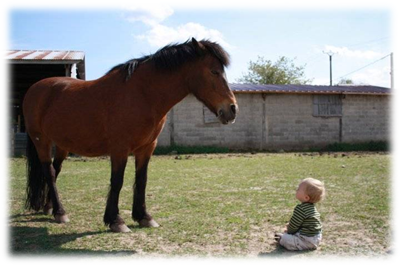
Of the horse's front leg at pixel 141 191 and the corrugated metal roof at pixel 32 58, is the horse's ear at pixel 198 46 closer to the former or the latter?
the horse's front leg at pixel 141 191

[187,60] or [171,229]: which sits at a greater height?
[187,60]

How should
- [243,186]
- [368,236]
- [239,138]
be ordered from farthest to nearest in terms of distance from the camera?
1. [239,138]
2. [243,186]
3. [368,236]

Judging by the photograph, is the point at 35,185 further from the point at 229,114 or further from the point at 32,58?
the point at 32,58

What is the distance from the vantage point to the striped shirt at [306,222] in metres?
3.31

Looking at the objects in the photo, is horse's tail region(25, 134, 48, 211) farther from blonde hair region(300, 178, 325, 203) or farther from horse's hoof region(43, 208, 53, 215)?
blonde hair region(300, 178, 325, 203)

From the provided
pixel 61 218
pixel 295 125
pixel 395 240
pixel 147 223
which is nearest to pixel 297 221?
pixel 395 240

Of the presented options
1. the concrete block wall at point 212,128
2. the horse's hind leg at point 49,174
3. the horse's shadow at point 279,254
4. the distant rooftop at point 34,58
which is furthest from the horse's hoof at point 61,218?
the concrete block wall at point 212,128

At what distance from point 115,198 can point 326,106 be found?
1601cm

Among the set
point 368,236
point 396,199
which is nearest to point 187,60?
point 368,236

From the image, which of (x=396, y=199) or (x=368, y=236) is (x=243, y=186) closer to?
(x=396, y=199)

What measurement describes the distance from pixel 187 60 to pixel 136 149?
4.18 ft

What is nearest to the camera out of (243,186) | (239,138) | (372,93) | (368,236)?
(368,236)

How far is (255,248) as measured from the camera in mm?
3381

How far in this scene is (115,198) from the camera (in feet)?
13.1
